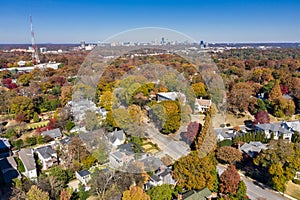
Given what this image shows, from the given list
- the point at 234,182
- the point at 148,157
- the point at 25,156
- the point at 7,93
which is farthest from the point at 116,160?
the point at 7,93

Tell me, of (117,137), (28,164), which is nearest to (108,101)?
(117,137)

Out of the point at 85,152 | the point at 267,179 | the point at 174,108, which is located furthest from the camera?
the point at 174,108

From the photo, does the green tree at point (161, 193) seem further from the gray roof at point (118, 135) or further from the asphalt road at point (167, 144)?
the gray roof at point (118, 135)

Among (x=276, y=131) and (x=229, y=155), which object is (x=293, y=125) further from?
(x=229, y=155)

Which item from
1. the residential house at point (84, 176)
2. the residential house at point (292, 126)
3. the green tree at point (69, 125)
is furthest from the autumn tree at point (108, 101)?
the residential house at point (292, 126)

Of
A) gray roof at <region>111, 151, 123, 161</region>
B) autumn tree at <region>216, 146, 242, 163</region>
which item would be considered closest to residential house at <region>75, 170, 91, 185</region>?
gray roof at <region>111, 151, 123, 161</region>

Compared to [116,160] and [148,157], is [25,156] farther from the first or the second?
[148,157]
